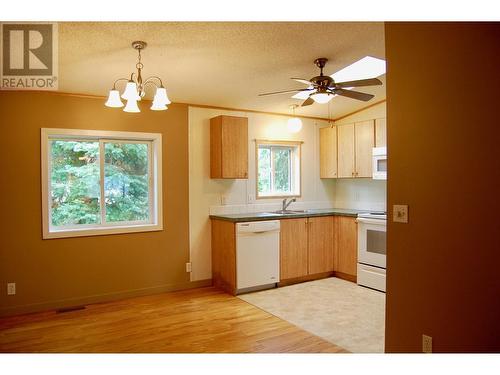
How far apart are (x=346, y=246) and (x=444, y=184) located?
3.04 m

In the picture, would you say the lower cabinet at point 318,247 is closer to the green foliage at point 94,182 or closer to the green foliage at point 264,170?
the green foliage at point 264,170

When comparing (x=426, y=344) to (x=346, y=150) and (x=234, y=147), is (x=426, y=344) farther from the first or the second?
(x=346, y=150)

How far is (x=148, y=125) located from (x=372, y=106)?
3.16 m

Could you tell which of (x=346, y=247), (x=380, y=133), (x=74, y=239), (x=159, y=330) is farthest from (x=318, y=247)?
(x=74, y=239)

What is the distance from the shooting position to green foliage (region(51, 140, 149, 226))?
4.02 metres

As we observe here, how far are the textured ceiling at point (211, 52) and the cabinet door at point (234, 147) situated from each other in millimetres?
438

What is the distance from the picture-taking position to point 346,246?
4.97m

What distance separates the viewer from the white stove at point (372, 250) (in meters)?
4.38

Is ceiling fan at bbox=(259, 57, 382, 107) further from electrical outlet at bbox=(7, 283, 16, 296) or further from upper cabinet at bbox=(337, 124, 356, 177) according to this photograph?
electrical outlet at bbox=(7, 283, 16, 296)

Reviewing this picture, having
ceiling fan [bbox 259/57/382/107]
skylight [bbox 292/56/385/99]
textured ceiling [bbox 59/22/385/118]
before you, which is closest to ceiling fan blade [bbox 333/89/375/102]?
ceiling fan [bbox 259/57/382/107]

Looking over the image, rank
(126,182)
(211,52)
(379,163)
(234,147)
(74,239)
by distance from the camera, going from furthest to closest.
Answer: (379,163) < (234,147) < (126,182) < (74,239) < (211,52)

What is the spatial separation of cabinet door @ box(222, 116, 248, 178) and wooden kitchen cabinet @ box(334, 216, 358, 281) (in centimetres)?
152

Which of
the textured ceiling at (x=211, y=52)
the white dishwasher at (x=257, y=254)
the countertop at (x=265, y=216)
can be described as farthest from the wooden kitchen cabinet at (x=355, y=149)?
the white dishwasher at (x=257, y=254)

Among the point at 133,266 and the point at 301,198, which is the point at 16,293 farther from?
the point at 301,198
